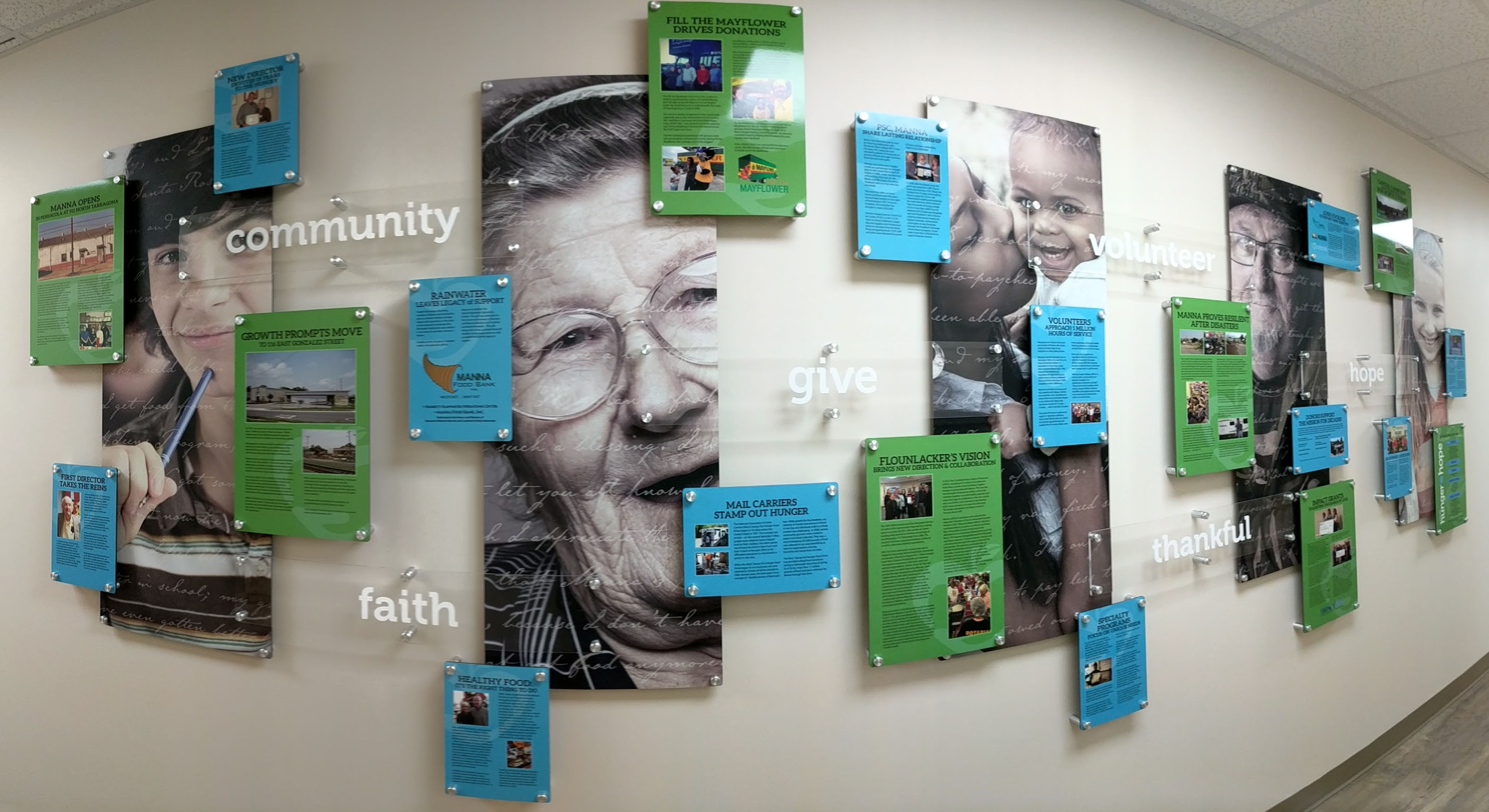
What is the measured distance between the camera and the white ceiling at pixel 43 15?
1421 mm

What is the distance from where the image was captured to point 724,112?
46.8 inches

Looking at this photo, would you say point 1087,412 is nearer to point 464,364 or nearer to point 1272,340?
point 1272,340

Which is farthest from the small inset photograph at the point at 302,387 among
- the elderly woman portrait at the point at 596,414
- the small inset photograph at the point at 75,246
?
the small inset photograph at the point at 75,246

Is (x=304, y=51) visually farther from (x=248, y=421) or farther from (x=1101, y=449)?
(x=1101, y=449)

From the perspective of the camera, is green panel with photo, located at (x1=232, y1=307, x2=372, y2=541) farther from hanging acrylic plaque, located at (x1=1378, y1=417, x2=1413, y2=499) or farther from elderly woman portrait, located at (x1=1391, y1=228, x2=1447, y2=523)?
elderly woman portrait, located at (x1=1391, y1=228, x2=1447, y2=523)

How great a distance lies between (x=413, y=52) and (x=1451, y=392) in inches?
165

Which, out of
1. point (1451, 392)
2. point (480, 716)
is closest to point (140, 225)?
point (480, 716)

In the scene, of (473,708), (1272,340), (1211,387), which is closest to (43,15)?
(473,708)

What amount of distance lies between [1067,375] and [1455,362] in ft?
8.88

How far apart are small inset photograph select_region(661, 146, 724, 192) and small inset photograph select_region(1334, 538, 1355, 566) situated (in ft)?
7.83

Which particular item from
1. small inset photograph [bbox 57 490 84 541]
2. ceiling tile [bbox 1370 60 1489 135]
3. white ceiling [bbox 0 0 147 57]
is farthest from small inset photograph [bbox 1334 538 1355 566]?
white ceiling [bbox 0 0 147 57]

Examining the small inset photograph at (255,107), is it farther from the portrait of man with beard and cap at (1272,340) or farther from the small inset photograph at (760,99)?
the portrait of man with beard and cap at (1272,340)

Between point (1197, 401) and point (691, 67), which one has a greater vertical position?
point (691, 67)

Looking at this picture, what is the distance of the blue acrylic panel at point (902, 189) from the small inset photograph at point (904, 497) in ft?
1.64
